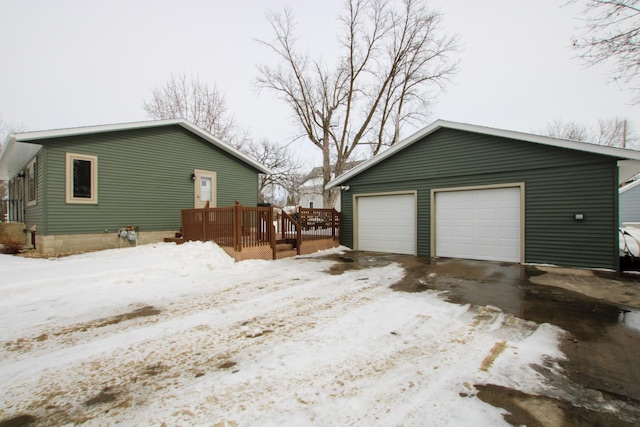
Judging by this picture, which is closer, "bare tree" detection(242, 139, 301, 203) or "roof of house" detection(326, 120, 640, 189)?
"roof of house" detection(326, 120, 640, 189)

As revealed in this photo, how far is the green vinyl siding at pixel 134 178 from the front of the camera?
25.8 ft

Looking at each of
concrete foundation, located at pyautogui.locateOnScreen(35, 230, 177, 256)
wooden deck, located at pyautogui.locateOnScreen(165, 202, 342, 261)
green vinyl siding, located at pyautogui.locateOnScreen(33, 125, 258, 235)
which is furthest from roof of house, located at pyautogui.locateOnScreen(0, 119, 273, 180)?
wooden deck, located at pyautogui.locateOnScreen(165, 202, 342, 261)

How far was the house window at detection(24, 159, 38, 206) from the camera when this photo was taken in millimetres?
9016

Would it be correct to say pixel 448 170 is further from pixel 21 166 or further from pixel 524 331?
pixel 21 166

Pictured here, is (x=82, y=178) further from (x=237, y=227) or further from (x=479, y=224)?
(x=479, y=224)

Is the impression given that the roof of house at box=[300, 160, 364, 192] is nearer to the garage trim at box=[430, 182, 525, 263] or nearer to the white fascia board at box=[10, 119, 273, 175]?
the white fascia board at box=[10, 119, 273, 175]

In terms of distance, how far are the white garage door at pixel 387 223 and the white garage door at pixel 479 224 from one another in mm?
906

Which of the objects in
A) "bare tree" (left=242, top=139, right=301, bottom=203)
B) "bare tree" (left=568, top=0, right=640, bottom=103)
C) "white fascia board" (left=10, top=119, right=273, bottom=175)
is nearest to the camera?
"bare tree" (left=568, top=0, right=640, bottom=103)

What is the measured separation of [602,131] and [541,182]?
28.3 metres

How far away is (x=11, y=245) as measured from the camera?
28.5 feet

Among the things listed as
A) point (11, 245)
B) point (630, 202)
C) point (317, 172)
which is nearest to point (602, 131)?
point (630, 202)

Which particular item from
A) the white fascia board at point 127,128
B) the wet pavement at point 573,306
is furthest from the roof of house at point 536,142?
the white fascia board at point 127,128

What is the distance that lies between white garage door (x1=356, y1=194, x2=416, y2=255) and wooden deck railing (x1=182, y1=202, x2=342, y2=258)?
1807mm

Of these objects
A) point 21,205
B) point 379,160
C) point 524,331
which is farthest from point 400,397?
point 21,205
